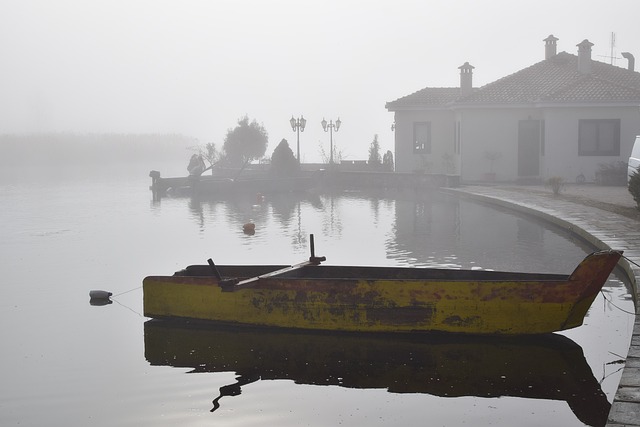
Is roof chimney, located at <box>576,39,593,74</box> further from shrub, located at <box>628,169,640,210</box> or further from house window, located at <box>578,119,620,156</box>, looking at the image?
shrub, located at <box>628,169,640,210</box>

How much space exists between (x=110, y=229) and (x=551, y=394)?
60.2ft

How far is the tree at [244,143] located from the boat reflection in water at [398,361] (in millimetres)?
42947

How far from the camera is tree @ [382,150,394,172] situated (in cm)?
4744

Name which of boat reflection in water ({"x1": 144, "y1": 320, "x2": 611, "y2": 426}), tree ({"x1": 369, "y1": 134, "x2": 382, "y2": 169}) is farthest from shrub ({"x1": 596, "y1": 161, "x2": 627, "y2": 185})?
boat reflection in water ({"x1": 144, "y1": 320, "x2": 611, "y2": 426})

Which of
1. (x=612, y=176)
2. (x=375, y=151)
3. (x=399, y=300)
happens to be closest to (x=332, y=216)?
(x=612, y=176)

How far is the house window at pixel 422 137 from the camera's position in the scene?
42000 mm

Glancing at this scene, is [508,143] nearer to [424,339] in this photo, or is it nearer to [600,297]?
[600,297]

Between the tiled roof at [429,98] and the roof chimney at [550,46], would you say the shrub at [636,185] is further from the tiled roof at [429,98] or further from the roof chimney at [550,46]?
the roof chimney at [550,46]

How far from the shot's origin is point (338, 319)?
→ 1093cm

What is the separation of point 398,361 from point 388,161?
127ft

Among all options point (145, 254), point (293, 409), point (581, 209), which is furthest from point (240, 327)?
point (581, 209)

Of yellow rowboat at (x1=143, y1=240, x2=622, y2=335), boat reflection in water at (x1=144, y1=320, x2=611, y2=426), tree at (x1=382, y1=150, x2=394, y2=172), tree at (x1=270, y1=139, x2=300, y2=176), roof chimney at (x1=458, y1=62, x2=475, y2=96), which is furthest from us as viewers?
tree at (x1=382, y1=150, x2=394, y2=172)

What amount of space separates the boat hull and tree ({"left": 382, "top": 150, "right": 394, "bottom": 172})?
35.7 metres

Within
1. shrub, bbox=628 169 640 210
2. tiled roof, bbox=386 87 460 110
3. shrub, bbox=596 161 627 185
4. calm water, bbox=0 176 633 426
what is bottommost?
calm water, bbox=0 176 633 426
